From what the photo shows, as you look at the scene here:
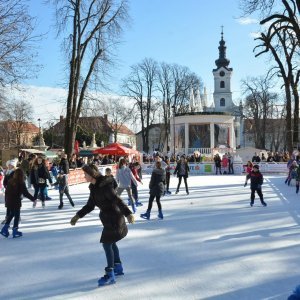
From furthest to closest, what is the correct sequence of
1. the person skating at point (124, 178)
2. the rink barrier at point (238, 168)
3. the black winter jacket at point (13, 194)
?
1. the rink barrier at point (238, 168)
2. the person skating at point (124, 178)
3. the black winter jacket at point (13, 194)

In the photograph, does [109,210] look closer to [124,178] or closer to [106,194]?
[106,194]

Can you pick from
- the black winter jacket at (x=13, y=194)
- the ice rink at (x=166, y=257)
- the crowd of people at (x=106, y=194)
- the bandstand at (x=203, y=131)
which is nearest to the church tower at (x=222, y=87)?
the bandstand at (x=203, y=131)

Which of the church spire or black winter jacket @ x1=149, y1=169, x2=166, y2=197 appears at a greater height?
the church spire

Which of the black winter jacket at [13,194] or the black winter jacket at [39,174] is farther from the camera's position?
the black winter jacket at [39,174]

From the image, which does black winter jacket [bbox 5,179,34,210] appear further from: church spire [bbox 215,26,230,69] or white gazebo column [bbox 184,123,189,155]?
church spire [bbox 215,26,230,69]

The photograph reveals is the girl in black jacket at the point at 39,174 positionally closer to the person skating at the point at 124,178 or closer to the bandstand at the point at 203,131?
the person skating at the point at 124,178

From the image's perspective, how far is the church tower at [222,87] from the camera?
86.2 metres

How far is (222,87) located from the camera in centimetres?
8819

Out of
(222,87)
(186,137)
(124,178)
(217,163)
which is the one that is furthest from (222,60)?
(124,178)

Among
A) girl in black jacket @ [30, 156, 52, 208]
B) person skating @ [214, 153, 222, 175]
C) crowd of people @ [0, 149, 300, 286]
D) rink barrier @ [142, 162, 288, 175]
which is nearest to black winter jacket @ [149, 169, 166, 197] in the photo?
crowd of people @ [0, 149, 300, 286]

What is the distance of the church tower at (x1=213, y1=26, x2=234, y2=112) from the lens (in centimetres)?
8625

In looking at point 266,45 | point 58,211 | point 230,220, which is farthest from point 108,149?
point 230,220

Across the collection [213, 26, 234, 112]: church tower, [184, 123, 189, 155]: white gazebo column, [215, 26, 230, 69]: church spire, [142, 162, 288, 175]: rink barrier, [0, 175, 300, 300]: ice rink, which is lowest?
[0, 175, 300, 300]: ice rink

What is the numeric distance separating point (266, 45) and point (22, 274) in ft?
60.1
